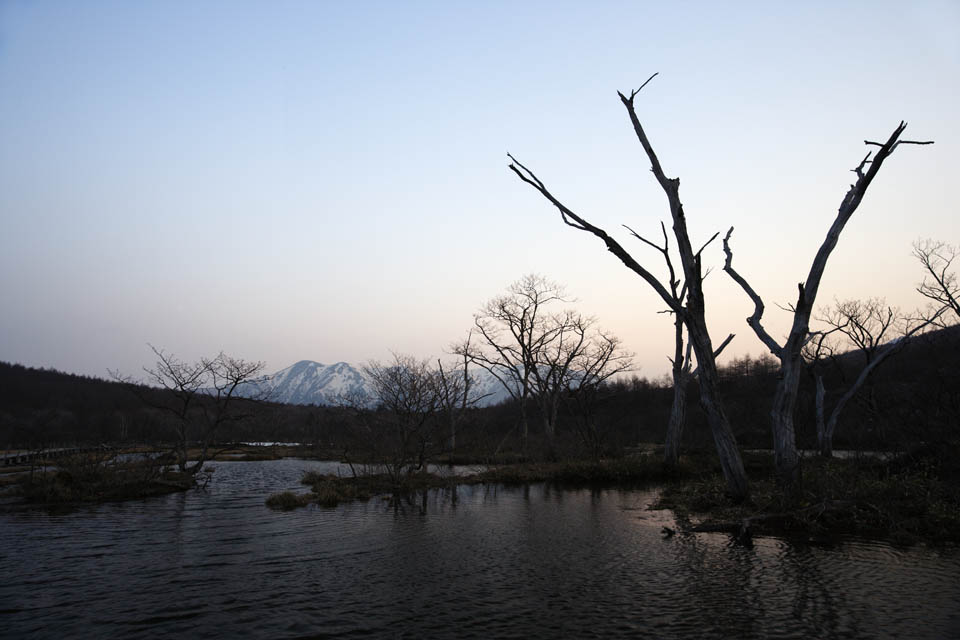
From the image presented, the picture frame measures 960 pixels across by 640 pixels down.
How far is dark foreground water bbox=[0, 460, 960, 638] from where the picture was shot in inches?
316

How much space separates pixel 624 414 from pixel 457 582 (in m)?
61.4

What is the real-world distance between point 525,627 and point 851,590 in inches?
228

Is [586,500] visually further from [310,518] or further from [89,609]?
[89,609]

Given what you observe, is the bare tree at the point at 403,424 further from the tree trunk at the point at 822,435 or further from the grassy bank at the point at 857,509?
the tree trunk at the point at 822,435

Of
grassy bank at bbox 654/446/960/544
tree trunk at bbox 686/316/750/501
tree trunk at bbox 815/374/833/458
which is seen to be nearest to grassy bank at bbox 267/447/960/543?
grassy bank at bbox 654/446/960/544

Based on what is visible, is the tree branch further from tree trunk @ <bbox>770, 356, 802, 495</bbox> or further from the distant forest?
the distant forest

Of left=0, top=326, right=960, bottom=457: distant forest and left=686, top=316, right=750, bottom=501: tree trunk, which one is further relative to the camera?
left=0, top=326, right=960, bottom=457: distant forest

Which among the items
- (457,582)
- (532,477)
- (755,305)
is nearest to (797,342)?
(755,305)

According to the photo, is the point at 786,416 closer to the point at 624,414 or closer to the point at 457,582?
the point at 457,582

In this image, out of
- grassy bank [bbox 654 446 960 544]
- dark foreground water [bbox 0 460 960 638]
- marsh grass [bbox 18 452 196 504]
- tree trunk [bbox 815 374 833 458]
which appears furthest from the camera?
tree trunk [bbox 815 374 833 458]

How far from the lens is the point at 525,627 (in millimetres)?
8008

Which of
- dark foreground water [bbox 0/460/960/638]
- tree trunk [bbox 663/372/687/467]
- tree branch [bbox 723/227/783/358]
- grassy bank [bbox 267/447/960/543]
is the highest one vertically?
tree branch [bbox 723/227/783/358]

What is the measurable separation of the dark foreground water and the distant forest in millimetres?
9617

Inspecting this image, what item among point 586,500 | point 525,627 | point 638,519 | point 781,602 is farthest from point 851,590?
point 586,500
